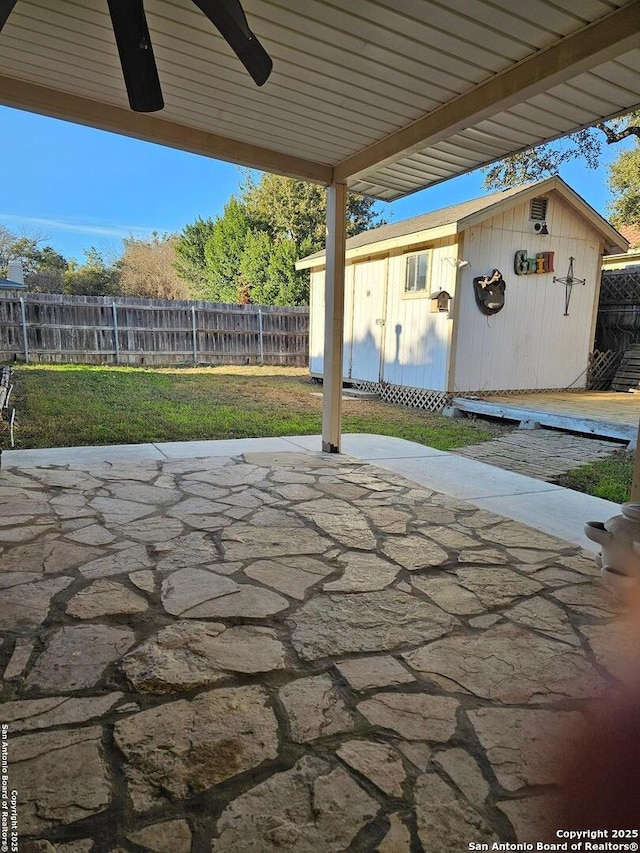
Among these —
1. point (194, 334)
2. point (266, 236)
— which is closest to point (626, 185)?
point (266, 236)

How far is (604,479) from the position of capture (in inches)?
164

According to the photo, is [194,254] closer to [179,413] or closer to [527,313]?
[527,313]

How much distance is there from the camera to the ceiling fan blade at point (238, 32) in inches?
78.8

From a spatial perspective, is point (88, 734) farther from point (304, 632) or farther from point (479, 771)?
point (479, 771)

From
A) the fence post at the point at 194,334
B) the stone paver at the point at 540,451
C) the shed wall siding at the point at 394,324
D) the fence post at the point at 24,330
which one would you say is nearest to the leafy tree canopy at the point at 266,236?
the fence post at the point at 194,334

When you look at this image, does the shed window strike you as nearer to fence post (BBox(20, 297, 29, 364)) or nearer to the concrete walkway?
the concrete walkway

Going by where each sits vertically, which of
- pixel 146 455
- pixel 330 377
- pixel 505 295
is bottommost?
pixel 146 455

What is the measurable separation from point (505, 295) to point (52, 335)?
31.3 ft

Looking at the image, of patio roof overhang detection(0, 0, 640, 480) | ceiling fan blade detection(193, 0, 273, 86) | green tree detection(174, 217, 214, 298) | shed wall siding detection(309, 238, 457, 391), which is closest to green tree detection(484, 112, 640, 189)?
shed wall siding detection(309, 238, 457, 391)

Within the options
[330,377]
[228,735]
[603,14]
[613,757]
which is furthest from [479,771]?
[330,377]

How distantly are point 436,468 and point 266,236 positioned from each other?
16.8m

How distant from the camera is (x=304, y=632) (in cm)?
179

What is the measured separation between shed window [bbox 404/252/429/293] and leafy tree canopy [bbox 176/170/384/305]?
403 inches

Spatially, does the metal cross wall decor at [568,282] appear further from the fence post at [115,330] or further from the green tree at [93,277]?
Answer: the green tree at [93,277]
